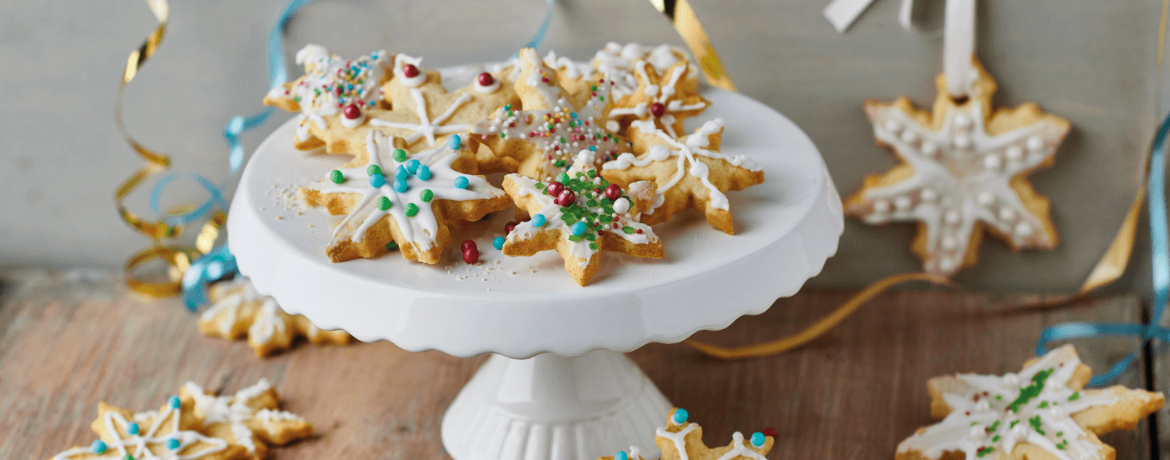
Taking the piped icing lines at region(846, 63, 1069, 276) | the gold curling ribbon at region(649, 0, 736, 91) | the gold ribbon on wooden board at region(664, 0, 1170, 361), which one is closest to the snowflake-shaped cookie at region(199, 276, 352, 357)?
the gold ribbon on wooden board at region(664, 0, 1170, 361)

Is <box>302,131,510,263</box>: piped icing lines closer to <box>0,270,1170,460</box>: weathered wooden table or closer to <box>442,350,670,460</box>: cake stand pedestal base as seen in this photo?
<box>442,350,670,460</box>: cake stand pedestal base

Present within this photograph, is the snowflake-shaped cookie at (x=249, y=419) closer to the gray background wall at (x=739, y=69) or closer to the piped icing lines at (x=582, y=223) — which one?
the gray background wall at (x=739, y=69)

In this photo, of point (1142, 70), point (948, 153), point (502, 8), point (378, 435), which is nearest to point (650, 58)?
point (502, 8)

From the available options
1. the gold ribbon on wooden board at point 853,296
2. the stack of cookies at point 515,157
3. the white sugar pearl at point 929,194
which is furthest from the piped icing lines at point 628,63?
the white sugar pearl at point 929,194

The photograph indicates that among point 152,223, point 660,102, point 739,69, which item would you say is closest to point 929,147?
point 739,69

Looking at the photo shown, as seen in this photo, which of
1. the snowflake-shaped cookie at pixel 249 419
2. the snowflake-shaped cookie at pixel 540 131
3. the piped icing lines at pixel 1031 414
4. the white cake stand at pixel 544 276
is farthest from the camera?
the snowflake-shaped cookie at pixel 249 419

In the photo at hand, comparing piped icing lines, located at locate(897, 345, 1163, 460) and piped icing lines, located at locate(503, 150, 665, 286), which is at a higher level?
piped icing lines, located at locate(503, 150, 665, 286)

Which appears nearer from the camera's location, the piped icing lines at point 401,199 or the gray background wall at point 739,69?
the piped icing lines at point 401,199

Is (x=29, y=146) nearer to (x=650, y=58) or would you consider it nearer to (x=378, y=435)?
(x=378, y=435)
